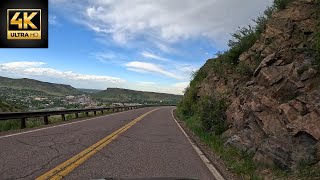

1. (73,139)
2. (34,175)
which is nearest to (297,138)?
(34,175)

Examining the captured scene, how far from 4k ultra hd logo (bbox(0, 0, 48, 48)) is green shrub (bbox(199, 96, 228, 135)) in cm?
820

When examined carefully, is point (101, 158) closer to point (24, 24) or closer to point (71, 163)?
point (71, 163)

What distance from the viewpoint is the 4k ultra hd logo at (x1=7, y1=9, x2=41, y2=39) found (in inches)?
700

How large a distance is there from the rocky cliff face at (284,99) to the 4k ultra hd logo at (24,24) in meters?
9.77

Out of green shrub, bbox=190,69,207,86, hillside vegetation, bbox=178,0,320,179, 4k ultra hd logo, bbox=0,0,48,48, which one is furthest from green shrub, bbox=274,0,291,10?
green shrub, bbox=190,69,207,86

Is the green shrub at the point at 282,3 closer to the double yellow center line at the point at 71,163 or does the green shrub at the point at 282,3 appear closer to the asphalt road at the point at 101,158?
the asphalt road at the point at 101,158

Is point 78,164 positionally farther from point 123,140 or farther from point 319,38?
point 319,38

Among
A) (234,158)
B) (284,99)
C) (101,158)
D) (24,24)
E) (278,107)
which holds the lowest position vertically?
(234,158)

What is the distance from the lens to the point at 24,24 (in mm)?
18281

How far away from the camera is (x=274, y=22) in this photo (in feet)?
46.9

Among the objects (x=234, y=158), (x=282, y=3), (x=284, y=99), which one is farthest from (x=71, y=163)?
(x=282, y=3)

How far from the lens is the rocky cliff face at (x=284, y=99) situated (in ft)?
27.1

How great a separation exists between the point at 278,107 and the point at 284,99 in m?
0.50

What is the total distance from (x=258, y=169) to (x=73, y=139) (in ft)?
24.1
